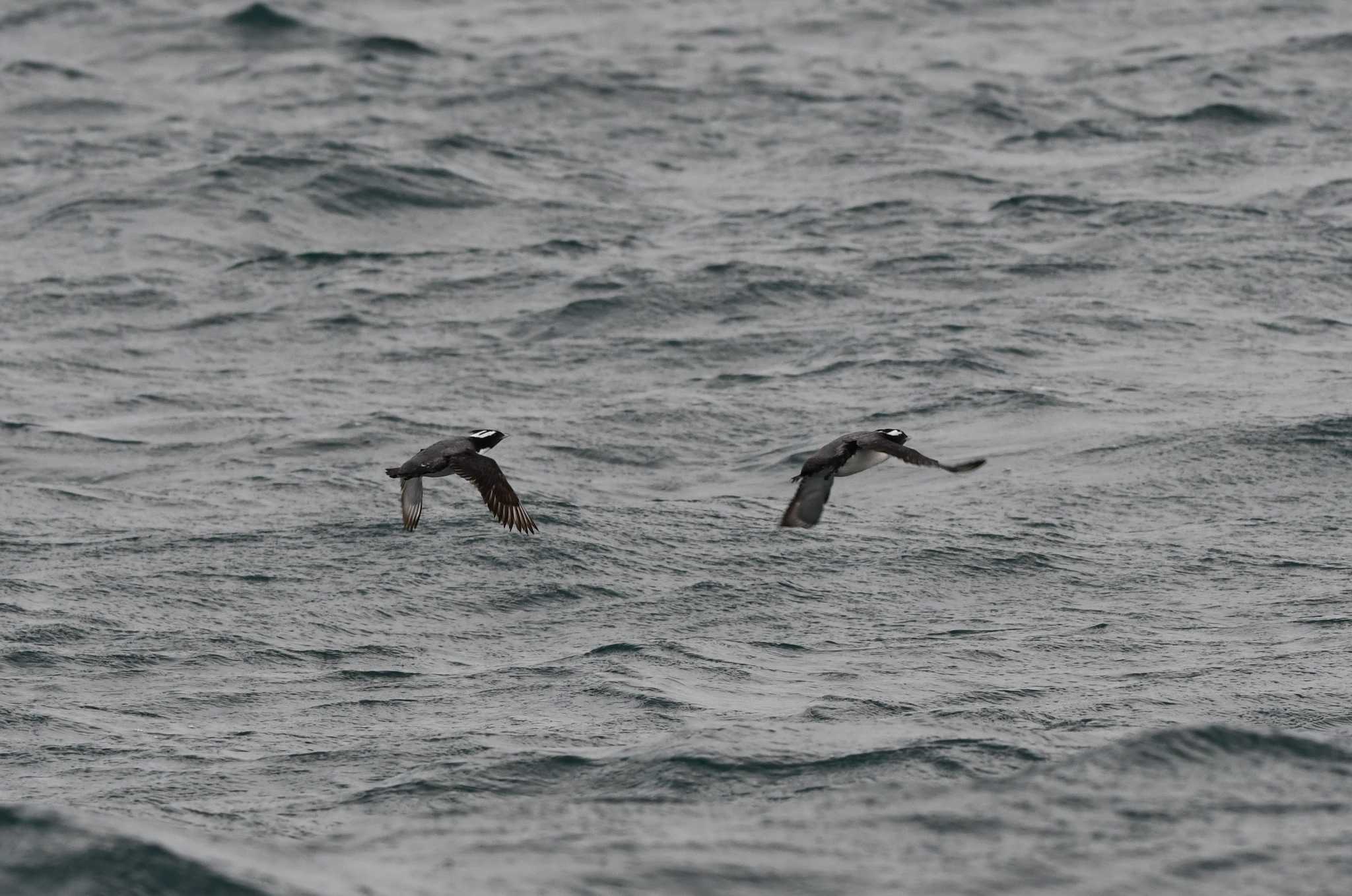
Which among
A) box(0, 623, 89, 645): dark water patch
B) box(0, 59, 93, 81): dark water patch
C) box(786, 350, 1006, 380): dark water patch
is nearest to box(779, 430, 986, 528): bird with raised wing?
box(0, 623, 89, 645): dark water patch

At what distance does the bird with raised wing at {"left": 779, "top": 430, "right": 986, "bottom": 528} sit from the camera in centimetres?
1308

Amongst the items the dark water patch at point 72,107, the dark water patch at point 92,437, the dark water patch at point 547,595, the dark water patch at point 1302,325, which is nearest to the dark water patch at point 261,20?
the dark water patch at point 72,107

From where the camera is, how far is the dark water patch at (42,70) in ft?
103

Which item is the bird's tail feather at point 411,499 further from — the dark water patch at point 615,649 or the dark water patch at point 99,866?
the dark water patch at point 99,866

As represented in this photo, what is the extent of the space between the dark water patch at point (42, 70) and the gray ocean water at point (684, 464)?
135 millimetres

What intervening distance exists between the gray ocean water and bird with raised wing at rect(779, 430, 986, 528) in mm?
1234

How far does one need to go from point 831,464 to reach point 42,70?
71.0 feet

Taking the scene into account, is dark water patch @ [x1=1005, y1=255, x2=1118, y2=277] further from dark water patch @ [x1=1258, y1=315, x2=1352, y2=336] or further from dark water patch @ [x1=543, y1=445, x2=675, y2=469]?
dark water patch @ [x1=543, y1=445, x2=675, y2=469]

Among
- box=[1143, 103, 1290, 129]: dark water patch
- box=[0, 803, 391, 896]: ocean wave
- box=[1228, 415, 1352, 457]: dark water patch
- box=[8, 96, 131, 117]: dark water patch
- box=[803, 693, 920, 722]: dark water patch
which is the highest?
box=[1143, 103, 1290, 129]: dark water patch

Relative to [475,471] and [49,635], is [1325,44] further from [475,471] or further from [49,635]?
[49,635]

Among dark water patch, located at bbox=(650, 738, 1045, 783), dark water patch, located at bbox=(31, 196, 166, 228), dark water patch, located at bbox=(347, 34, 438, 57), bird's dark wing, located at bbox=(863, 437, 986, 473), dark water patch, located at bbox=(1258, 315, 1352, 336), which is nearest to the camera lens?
dark water patch, located at bbox=(650, 738, 1045, 783)

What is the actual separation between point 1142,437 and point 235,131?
14.3 meters

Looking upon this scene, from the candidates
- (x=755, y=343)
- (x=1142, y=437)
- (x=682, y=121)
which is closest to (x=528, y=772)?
(x=1142, y=437)

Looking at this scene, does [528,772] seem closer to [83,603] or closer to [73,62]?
[83,603]
